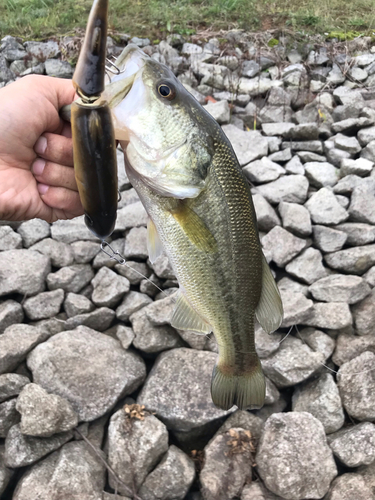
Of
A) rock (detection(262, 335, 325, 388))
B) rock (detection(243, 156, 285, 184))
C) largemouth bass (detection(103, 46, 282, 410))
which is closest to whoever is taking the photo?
largemouth bass (detection(103, 46, 282, 410))

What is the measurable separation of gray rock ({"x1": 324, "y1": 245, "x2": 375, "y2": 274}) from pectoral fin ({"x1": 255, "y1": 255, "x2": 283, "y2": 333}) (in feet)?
7.05

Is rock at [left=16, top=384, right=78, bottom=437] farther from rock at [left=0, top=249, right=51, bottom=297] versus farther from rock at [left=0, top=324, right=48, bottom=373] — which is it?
rock at [left=0, top=249, right=51, bottom=297]

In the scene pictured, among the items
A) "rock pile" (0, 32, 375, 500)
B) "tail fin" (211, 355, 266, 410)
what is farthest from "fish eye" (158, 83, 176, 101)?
"rock pile" (0, 32, 375, 500)

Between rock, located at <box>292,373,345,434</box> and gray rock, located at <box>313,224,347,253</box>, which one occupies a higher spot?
gray rock, located at <box>313,224,347,253</box>

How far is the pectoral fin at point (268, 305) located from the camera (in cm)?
201

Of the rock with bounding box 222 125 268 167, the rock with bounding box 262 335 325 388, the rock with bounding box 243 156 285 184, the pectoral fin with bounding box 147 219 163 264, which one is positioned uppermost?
the pectoral fin with bounding box 147 219 163 264

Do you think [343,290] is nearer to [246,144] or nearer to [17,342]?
→ [246,144]

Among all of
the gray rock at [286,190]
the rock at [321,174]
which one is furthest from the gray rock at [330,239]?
the rock at [321,174]

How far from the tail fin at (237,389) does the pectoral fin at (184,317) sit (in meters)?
0.29

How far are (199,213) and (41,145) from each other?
918 millimetres

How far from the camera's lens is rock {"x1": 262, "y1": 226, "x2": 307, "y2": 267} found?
12.9 ft

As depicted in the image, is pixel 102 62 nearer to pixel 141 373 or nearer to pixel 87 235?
pixel 141 373

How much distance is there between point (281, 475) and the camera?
2.65 meters

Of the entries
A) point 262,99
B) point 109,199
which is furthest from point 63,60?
point 109,199
